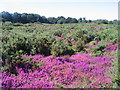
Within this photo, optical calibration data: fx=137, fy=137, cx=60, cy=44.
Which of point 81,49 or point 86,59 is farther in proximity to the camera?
point 81,49

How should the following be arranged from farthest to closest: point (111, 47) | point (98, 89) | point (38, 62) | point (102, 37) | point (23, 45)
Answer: point (102, 37)
point (111, 47)
point (23, 45)
point (38, 62)
point (98, 89)

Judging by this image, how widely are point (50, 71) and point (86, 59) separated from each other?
8.99ft

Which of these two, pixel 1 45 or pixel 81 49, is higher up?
pixel 1 45

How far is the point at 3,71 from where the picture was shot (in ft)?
21.4

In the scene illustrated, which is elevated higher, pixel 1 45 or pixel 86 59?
pixel 1 45

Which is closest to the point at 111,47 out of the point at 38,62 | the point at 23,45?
the point at 38,62

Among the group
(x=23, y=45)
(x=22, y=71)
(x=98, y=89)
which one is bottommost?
(x=98, y=89)

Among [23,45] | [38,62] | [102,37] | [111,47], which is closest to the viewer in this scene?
[38,62]

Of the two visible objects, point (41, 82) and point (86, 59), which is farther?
point (86, 59)

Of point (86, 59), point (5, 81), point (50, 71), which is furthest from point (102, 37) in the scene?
point (5, 81)

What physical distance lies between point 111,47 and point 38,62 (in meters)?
6.18

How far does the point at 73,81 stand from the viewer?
6047 millimetres

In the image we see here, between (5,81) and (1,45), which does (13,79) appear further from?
(1,45)

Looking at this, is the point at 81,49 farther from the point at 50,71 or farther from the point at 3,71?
the point at 3,71
